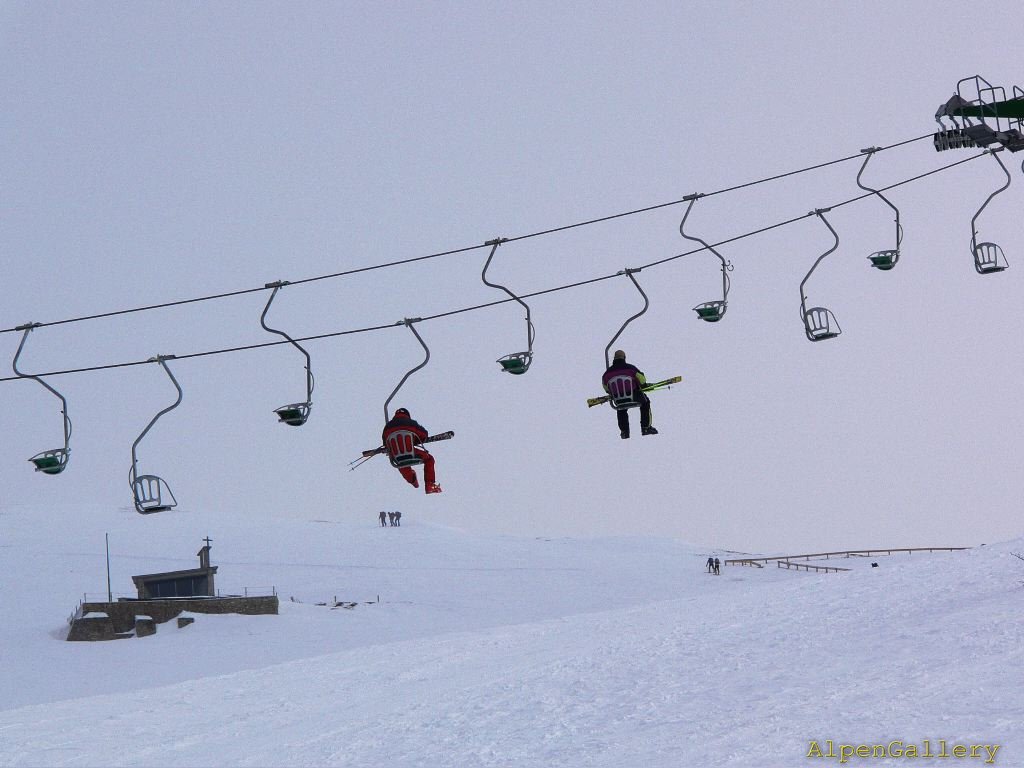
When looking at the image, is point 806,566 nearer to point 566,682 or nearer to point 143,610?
point 143,610

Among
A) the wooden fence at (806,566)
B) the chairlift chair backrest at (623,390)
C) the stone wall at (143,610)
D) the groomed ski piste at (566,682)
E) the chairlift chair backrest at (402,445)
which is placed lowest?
the groomed ski piste at (566,682)

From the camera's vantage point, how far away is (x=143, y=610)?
52.8 meters

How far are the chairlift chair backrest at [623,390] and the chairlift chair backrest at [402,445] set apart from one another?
2230 millimetres

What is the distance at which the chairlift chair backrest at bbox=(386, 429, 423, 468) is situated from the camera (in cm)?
1518

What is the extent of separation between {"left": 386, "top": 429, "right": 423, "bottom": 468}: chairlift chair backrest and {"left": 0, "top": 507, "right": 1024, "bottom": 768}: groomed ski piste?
7448mm

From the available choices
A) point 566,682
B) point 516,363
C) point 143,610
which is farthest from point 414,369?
point 143,610

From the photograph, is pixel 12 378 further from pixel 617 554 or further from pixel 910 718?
pixel 617 554

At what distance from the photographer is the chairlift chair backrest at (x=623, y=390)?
609 inches

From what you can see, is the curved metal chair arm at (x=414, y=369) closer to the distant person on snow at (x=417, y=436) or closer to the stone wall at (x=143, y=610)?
the distant person on snow at (x=417, y=436)

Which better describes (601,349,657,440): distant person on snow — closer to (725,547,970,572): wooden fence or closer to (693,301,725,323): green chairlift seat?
(693,301,725,323): green chairlift seat

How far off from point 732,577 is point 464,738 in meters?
39.5

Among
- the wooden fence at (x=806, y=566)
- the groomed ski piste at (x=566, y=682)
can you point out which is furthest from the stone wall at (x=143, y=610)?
the wooden fence at (x=806, y=566)

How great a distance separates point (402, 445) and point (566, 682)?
13.0 meters

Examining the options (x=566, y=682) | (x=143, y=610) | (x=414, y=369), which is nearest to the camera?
(x=414, y=369)
